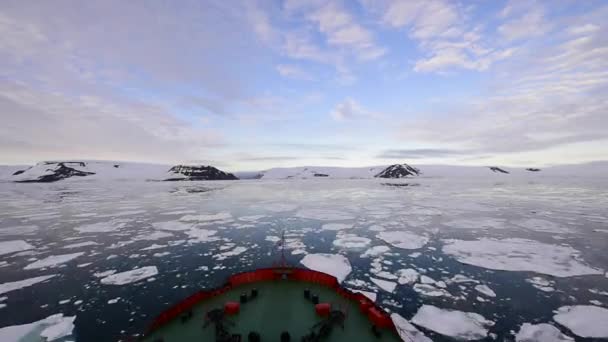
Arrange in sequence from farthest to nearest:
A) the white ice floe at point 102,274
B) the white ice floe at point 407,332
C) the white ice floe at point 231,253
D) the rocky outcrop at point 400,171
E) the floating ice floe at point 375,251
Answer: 1. the rocky outcrop at point 400,171
2. the floating ice floe at point 375,251
3. the white ice floe at point 231,253
4. the white ice floe at point 102,274
5. the white ice floe at point 407,332

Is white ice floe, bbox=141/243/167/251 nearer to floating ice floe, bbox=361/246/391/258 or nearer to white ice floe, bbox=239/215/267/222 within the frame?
white ice floe, bbox=239/215/267/222

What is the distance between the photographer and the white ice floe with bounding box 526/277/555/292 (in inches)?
291

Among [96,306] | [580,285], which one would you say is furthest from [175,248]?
[580,285]

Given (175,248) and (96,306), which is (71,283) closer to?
(96,306)

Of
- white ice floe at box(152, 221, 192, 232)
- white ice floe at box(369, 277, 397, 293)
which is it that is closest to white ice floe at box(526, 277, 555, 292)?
white ice floe at box(369, 277, 397, 293)

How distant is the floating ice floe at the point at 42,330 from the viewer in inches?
209

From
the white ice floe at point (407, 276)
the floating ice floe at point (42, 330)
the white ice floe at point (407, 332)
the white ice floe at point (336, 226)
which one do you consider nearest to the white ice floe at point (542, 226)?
the white ice floe at point (336, 226)

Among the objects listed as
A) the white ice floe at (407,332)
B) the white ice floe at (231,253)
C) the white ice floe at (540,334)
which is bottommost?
the white ice floe at (540,334)

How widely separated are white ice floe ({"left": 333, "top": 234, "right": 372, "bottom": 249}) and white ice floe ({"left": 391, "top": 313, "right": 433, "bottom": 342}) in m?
5.40

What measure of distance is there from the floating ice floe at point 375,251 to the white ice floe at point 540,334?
5.08m

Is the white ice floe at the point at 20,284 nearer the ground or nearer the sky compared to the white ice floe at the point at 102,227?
nearer the ground

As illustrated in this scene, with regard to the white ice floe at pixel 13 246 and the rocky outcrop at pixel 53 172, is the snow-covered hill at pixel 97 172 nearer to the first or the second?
the rocky outcrop at pixel 53 172

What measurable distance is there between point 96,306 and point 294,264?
18.5ft

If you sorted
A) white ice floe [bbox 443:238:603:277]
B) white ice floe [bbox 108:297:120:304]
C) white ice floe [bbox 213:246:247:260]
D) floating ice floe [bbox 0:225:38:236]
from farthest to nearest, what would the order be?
1. floating ice floe [bbox 0:225:38:236]
2. white ice floe [bbox 213:246:247:260]
3. white ice floe [bbox 443:238:603:277]
4. white ice floe [bbox 108:297:120:304]
